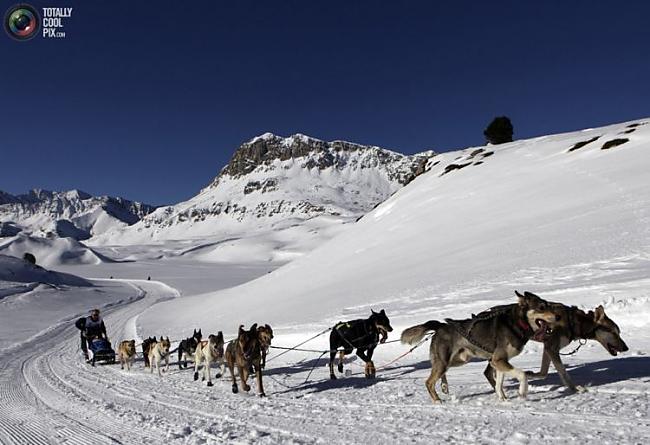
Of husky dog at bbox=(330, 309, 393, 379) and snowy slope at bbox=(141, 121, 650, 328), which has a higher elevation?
snowy slope at bbox=(141, 121, 650, 328)

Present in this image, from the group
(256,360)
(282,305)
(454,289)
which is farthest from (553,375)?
(282,305)

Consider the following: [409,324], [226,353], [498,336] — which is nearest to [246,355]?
[226,353]

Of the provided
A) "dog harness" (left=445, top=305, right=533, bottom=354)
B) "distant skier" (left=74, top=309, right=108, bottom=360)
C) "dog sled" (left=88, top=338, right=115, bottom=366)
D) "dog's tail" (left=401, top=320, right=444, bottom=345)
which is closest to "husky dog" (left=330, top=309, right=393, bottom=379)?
"dog's tail" (left=401, top=320, right=444, bottom=345)

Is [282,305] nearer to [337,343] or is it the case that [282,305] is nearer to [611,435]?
[337,343]

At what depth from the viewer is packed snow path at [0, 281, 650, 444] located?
5.24m

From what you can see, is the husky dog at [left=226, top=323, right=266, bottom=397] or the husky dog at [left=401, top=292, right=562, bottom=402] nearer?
the husky dog at [left=401, top=292, right=562, bottom=402]

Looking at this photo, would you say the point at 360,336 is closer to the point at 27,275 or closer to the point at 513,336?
the point at 513,336

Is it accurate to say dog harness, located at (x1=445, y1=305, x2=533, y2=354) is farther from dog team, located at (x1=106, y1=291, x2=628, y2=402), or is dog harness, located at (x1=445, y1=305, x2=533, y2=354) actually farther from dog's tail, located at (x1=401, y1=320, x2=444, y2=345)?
dog's tail, located at (x1=401, y1=320, x2=444, y2=345)

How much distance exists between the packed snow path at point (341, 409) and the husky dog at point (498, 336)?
1.48 feet

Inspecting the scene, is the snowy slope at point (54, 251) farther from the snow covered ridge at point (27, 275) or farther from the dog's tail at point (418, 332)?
the dog's tail at point (418, 332)

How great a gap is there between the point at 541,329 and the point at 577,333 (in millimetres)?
775

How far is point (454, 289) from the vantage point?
15.3m

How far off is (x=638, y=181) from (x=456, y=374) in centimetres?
2019

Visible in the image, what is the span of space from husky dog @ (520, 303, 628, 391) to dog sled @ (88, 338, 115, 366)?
12594 mm
